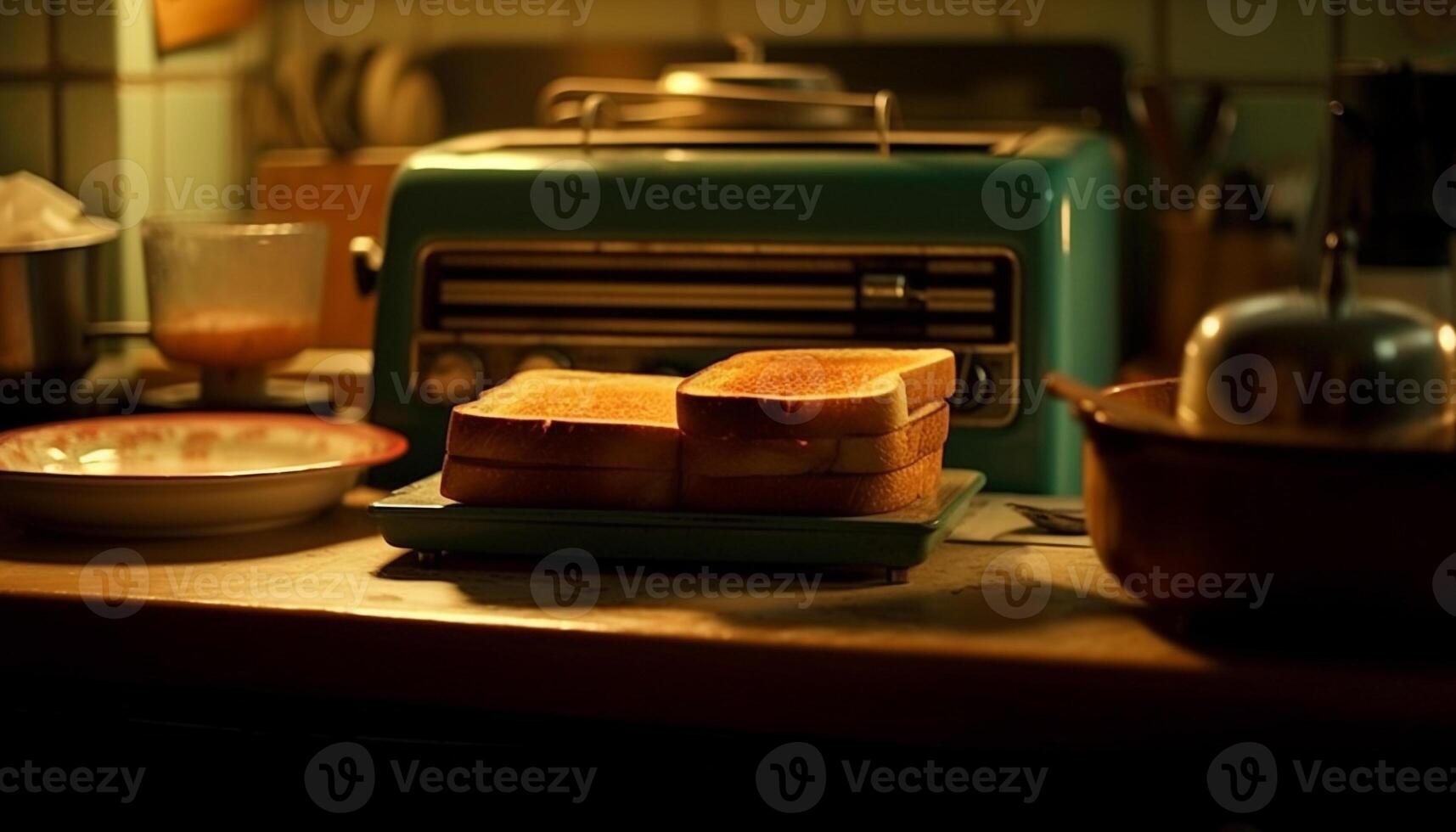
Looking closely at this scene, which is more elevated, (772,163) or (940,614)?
(772,163)

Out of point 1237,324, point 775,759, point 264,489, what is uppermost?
point 1237,324

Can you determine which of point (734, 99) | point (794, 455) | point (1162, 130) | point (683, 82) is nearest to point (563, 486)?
point (794, 455)

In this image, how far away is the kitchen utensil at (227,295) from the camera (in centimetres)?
128

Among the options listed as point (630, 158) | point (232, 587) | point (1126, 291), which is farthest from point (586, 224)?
point (1126, 291)

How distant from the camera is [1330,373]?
731 mm

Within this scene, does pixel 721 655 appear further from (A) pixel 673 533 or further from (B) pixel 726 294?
Result: (B) pixel 726 294

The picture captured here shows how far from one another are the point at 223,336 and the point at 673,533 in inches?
20.5

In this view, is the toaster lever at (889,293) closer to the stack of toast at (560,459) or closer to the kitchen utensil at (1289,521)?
the stack of toast at (560,459)

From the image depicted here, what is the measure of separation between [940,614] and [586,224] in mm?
477

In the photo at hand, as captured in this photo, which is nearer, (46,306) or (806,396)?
(806,396)

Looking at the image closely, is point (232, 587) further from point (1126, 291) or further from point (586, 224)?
point (1126, 291)

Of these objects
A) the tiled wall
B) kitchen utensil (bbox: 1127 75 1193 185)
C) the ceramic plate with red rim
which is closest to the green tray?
the ceramic plate with red rim

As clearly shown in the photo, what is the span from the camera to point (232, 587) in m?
0.91

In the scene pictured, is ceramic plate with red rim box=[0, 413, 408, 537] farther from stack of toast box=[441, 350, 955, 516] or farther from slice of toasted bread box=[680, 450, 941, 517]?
slice of toasted bread box=[680, 450, 941, 517]
